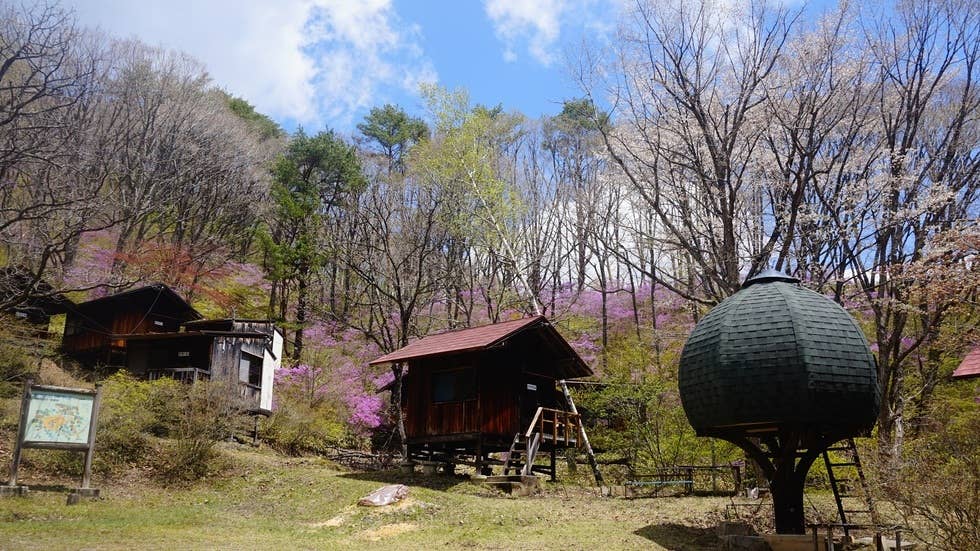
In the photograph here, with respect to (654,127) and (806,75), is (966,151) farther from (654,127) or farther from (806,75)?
(654,127)

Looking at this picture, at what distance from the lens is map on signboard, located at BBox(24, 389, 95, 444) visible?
1461 centimetres

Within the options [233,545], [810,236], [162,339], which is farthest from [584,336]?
[233,545]

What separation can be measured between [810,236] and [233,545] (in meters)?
15.8

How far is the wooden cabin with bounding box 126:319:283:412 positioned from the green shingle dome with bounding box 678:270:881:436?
17017 millimetres

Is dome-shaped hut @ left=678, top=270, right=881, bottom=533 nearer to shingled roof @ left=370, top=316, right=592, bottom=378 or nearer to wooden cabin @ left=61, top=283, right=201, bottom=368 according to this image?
shingled roof @ left=370, top=316, right=592, bottom=378

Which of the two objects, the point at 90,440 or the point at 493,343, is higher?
the point at 493,343

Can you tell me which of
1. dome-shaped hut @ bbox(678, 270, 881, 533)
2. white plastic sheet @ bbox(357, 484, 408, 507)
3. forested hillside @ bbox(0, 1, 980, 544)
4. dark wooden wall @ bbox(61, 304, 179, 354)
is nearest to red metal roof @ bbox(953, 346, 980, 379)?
forested hillside @ bbox(0, 1, 980, 544)

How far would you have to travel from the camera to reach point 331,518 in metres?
14.9

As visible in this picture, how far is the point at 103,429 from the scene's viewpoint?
58.1 ft

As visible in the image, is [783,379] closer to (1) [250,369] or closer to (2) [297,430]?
(2) [297,430]

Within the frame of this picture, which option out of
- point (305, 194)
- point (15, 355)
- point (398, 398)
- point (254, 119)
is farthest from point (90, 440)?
point (254, 119)

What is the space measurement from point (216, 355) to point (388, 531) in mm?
14462

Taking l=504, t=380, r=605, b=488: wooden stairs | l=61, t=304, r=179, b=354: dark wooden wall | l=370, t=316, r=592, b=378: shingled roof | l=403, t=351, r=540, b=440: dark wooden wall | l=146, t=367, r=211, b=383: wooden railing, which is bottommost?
l=504, t=380, r=605, b=488: wooden stairs

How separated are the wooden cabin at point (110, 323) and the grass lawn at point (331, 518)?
1202 centimetres
